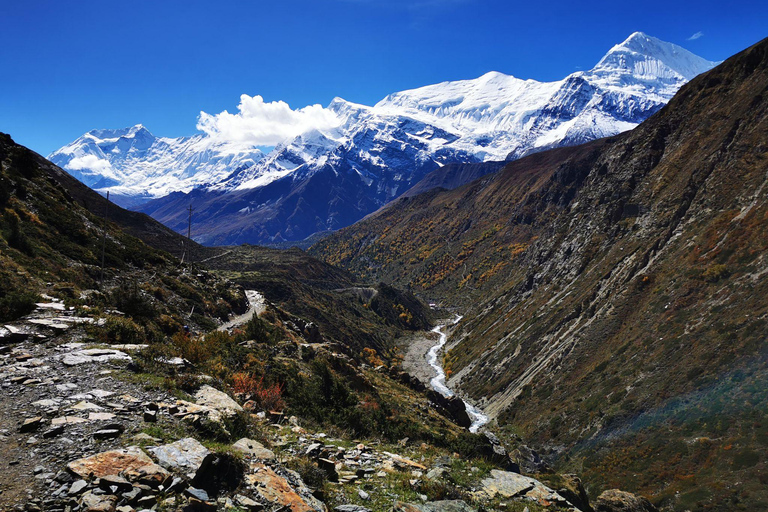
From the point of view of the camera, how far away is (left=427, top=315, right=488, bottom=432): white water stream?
2514 inches

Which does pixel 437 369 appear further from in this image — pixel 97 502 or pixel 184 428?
pixel 97 502

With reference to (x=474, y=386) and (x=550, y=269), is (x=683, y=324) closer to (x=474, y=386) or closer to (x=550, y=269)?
(x=474, y=386)

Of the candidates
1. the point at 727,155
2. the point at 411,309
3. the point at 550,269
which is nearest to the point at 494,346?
the point at 550,269

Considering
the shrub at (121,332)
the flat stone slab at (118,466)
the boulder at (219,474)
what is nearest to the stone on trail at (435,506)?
the boulder at (219,474)

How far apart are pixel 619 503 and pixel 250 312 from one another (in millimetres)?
45444

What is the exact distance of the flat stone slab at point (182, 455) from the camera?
779 centimetres

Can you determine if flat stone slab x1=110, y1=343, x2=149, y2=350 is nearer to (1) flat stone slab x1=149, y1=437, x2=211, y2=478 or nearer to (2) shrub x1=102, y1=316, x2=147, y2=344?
(2) shrub x1=102, y1=316, x2=147, y2=344

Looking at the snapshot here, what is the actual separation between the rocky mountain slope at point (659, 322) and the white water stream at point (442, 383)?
2.68 m

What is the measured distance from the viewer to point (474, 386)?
7925cm

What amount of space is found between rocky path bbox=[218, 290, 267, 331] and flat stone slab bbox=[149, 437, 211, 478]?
103 feet

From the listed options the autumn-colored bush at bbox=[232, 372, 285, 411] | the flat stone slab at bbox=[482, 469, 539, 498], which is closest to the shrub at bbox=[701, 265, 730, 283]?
the flat stone slab at bbox=[482, 469, 539, 498]

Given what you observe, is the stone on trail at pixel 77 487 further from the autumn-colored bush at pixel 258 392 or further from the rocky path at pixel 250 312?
the rocky path at pixel 250 312

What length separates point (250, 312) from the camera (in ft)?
175

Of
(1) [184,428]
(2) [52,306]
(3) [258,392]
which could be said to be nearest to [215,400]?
(1) [184,428]
